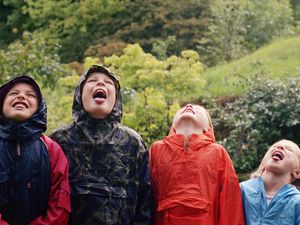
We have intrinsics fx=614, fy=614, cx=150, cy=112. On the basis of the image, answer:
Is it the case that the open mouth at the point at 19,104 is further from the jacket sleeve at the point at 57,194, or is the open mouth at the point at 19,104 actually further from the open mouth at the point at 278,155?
the open mouth at the point at 278,155

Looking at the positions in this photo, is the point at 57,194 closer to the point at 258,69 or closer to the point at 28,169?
the point at 28,169

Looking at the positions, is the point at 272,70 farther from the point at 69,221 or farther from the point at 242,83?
the point at 69,221

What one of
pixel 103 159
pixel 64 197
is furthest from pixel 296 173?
pixel 64 197

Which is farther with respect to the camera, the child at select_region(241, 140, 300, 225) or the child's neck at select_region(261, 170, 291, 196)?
the child's neck at select_region(261, 170, 291, 196)

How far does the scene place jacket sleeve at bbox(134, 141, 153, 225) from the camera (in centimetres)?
388

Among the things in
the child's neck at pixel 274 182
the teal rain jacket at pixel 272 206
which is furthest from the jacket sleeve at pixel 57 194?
the child's neck at pixel 274 182

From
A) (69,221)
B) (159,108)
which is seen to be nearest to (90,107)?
(69,221)

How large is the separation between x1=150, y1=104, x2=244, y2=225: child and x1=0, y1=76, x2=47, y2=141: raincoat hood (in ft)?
2.65

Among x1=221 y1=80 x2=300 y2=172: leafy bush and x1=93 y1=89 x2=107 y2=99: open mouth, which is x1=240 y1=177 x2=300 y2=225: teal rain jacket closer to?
x1=93 y1=89 x2=107 y2=99: open mouth

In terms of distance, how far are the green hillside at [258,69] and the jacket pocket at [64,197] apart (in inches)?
282

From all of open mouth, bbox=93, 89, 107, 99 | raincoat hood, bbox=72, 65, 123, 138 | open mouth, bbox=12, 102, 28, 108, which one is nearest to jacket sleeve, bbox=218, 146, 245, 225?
raincoat hood, bbox=72, 65, 123, 138

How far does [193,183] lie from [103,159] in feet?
1.92

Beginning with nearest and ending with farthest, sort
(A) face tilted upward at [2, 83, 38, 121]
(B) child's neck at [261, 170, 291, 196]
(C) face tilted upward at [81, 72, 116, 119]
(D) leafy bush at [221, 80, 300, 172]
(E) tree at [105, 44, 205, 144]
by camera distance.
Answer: (A) face tilted upward at [2, 83, 38, 121], (C) face tilted upward at [81, 72, 116, 119], (B) child's neck at [261, 170, 291, 196], (E) tree at [105, 44, 205, 144], (D) leafy bush at [221, 80, 300, 172]

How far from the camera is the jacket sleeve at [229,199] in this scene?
3850 millimetres
